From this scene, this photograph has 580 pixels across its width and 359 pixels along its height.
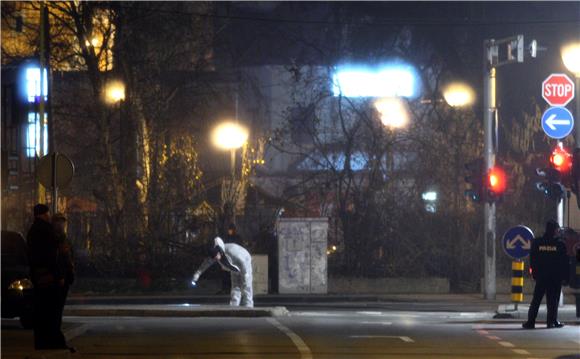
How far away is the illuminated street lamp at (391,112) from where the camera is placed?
126 ft

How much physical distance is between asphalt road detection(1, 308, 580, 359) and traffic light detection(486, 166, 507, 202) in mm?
6546

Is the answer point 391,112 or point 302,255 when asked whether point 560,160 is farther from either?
point 391,112

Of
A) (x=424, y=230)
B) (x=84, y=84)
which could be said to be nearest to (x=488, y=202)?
(x=424, y=230)

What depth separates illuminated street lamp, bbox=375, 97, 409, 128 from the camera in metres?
38.4

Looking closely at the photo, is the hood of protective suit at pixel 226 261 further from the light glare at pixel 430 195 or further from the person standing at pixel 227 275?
the light glare at pixel 430 195

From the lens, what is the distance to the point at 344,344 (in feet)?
60.1

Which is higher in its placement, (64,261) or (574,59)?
(574,59)

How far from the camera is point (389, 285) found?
35.5 m

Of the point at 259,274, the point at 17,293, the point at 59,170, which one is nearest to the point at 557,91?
the point at 259,274

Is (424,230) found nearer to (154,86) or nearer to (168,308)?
(154,86)

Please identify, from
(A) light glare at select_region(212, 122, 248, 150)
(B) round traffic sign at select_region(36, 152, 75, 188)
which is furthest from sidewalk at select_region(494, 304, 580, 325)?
(A) light glare at select_region(212, 122, 248, 150)

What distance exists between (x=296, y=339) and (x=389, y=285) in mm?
16573

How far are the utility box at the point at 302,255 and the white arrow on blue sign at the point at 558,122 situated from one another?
7.14m

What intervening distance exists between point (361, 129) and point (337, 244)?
441 cm
